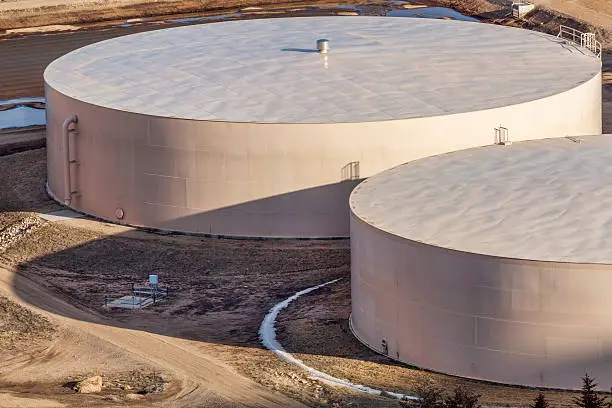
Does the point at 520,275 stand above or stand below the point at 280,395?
above

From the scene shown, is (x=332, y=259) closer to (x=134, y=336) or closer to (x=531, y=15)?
(x=134, y=336)

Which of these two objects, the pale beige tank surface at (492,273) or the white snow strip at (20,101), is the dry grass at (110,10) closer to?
Result: the white snow strip at (20,101)

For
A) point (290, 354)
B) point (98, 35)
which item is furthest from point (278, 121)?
point (98, 35)

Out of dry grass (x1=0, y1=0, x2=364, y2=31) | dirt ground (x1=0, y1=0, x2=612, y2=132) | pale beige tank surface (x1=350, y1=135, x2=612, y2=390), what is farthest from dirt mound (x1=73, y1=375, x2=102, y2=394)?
dry grass (x1=0, y1=0, x2=364, y2=31)

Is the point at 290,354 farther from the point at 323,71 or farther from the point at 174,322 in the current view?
the point at 323,71

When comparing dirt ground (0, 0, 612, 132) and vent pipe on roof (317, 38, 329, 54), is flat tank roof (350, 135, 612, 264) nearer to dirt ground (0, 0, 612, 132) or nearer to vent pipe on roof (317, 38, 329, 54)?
vent pipe on roof (317, 38, 329, 54)

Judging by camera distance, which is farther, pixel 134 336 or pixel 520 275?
pixel 134 336

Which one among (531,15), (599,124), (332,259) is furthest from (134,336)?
(531,15)

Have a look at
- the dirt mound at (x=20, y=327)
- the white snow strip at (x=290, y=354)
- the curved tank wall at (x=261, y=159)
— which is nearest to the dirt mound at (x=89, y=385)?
the dirt mound at (x=20, y=327)
